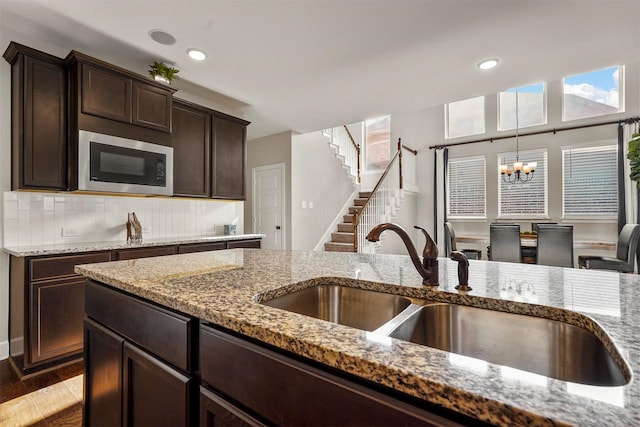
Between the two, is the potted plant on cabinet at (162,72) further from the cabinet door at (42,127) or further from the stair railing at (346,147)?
the stair railing at (346,147)

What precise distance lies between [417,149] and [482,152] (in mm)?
1460

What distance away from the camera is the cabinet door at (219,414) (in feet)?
2.44

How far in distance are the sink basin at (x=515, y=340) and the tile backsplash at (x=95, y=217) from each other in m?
3.14

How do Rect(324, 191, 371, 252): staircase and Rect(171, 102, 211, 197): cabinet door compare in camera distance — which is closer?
Rect(171, 102, 211, 197): cabinet door

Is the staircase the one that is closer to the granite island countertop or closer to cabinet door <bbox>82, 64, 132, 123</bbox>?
cabinet door <bbox>82, 64, 132, 123</bbox>

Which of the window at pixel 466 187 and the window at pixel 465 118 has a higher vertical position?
the window at pixel 465 118

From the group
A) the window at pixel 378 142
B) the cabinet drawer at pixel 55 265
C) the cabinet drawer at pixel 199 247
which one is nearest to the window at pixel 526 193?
the window at pixel 378 142

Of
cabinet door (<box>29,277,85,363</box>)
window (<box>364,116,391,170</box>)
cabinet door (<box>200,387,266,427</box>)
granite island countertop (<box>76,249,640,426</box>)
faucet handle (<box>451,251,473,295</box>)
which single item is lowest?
cabinet door (<box>29,277,85,363</box>)

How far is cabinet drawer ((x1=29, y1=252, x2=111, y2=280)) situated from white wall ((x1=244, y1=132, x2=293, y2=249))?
3194mm

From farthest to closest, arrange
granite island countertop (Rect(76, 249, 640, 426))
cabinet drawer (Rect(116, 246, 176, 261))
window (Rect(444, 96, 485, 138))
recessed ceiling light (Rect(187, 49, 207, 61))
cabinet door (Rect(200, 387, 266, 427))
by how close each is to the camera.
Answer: window (Rect(444, 96, 485, 138)), recessed ceiling light (Rect(187, 49, 207, 61)), cabinet drawer (Rect(116, 246, 176, 261)), cabinet door (Rect(200, 387, 266, 427)), granite island countertop (Rect(76, 249, 640, 426))

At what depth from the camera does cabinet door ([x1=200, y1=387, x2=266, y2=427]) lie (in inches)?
29.3

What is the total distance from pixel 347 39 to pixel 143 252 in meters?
2.54

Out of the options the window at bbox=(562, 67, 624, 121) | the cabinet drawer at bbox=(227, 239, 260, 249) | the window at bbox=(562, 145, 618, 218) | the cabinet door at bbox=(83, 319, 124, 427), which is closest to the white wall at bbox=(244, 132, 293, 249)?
the cabinet drawer at bbox=(227, 239, 260, 249)

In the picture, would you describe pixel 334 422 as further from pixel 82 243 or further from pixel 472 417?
pixel 82 243
